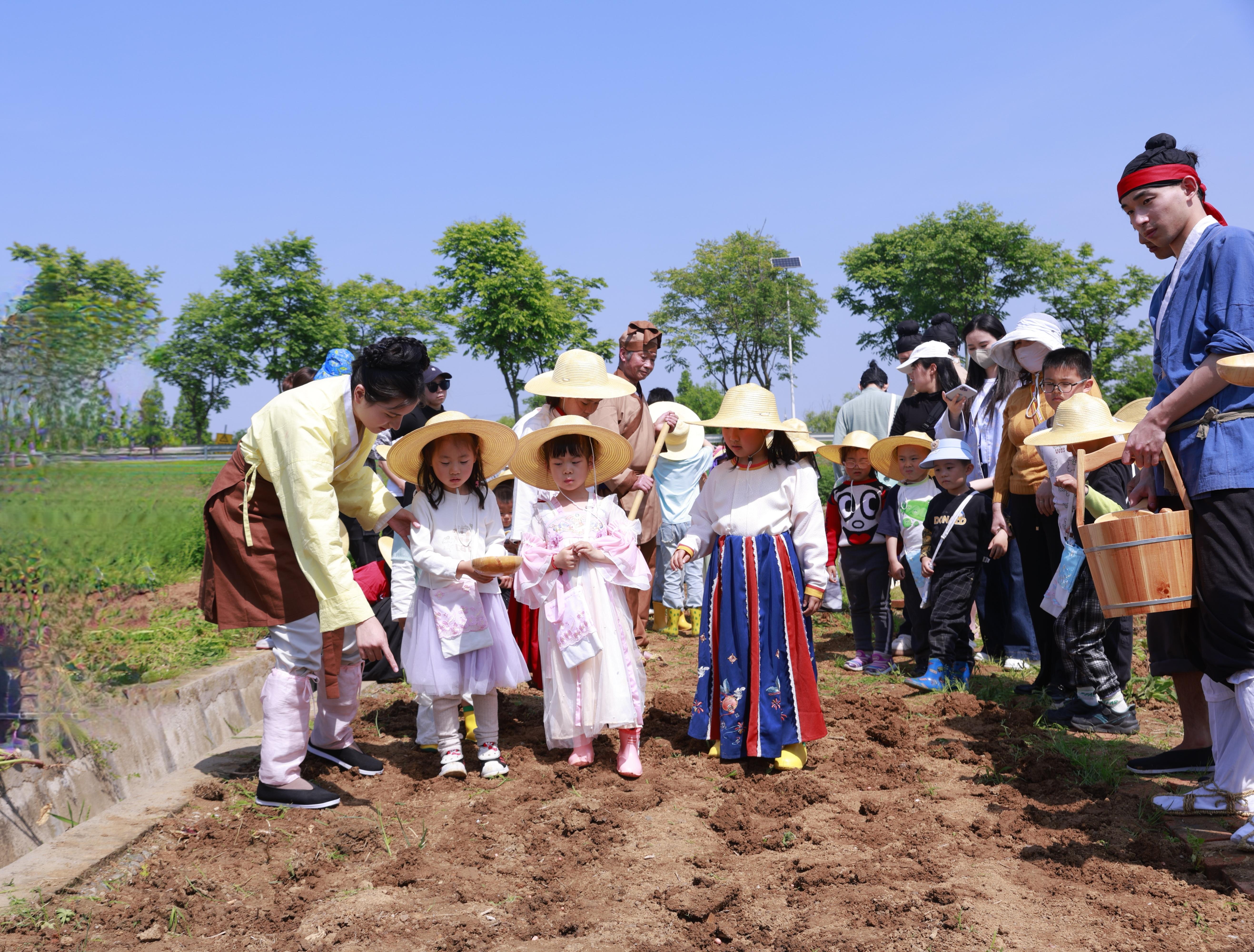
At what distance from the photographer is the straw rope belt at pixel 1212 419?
9.76 feet

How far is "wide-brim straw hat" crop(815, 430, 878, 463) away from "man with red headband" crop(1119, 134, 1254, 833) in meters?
3.11

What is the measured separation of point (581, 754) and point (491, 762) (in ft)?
1.42

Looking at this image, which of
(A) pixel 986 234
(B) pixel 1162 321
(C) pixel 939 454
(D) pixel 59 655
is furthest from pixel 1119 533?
(A) pixel 986 234

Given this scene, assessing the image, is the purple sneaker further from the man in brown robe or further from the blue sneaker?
the man in brown robe

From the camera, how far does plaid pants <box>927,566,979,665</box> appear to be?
5586mm

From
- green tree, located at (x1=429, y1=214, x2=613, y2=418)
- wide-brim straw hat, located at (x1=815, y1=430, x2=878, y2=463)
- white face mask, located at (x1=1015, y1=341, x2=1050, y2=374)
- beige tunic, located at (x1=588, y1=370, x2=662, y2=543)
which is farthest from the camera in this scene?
green tree, located at (x1=429, y1=214, x2=613, y2=418)

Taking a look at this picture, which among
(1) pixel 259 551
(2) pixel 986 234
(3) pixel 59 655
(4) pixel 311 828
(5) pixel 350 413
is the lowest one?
(4) pixel 311 828

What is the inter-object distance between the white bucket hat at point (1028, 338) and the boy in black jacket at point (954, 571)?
23.4 inches

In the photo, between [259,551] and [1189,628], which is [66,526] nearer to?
[259,551]

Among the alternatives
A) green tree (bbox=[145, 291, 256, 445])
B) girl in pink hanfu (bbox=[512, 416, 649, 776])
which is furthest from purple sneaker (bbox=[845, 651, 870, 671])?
green tree (bbox=[145, 291, 256, 445])

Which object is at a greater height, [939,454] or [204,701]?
[939,454]

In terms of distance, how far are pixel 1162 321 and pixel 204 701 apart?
490cm

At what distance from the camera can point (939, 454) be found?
5.65 meters

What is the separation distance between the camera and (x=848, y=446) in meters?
6.51
